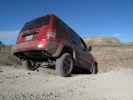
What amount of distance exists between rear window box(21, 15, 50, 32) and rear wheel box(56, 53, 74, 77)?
1.32 m

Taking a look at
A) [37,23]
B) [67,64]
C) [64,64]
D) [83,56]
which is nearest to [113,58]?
[83,56]

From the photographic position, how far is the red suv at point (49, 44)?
24.7 ft

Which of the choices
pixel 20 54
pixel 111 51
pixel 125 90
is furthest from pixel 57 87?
pixel 111 51

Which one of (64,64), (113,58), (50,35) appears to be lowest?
(64,64)

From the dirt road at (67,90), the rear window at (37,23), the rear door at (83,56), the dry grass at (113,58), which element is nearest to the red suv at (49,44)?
the rear window at (37,23)

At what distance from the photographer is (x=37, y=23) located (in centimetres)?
823

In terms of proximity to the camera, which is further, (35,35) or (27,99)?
(35,35)

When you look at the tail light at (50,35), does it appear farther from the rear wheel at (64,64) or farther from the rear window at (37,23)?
the rear wheel at (64,64)

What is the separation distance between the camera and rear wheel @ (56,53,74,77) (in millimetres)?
7773

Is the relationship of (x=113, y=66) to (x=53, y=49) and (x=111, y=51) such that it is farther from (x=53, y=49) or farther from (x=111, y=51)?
(x=53, y=49)

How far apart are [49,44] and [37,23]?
1.23 metres

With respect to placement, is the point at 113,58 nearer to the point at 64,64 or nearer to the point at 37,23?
the point at 64,64

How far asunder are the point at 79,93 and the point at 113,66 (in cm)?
1097

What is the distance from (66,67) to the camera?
812 cm
